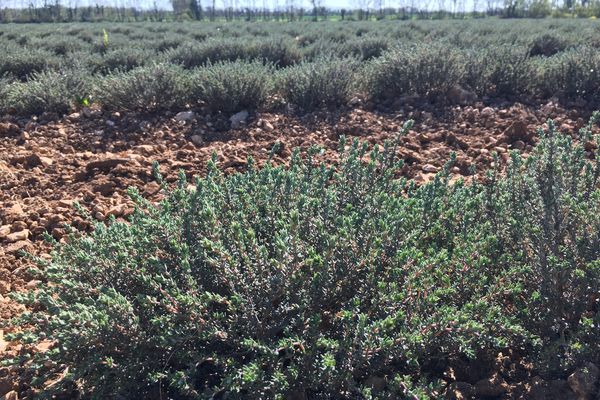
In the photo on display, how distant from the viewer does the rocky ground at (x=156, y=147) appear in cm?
330

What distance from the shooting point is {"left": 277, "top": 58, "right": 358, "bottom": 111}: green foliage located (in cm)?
526

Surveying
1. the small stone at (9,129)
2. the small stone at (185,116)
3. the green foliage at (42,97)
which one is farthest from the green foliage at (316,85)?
the small stone at (9,129)

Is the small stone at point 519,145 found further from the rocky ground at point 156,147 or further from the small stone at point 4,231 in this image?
the small stone at point 4,231

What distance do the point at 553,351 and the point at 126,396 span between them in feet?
4.73

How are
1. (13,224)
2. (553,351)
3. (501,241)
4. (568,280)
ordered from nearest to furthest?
(553,351), (568,280), (501,241), (13,224)

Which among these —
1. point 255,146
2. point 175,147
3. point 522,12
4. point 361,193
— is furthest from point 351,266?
point 522,12

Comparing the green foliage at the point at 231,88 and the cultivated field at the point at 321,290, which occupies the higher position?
the green foliage at the point at 231,88

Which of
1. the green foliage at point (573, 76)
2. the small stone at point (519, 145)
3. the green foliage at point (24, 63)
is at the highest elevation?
the green foliage at point (24, 63)

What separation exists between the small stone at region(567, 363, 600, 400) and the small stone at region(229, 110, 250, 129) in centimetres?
356

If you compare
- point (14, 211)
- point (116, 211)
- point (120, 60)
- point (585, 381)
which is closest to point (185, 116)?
point (116, 211)

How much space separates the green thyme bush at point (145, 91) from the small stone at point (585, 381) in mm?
4315

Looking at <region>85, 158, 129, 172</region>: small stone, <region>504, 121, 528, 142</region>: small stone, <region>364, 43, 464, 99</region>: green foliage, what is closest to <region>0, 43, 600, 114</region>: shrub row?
<region>364, 43, 464, 99</region>: green foliage

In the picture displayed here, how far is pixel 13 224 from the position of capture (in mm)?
3213

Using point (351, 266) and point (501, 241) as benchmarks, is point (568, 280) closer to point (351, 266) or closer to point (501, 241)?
point (501, 241)
